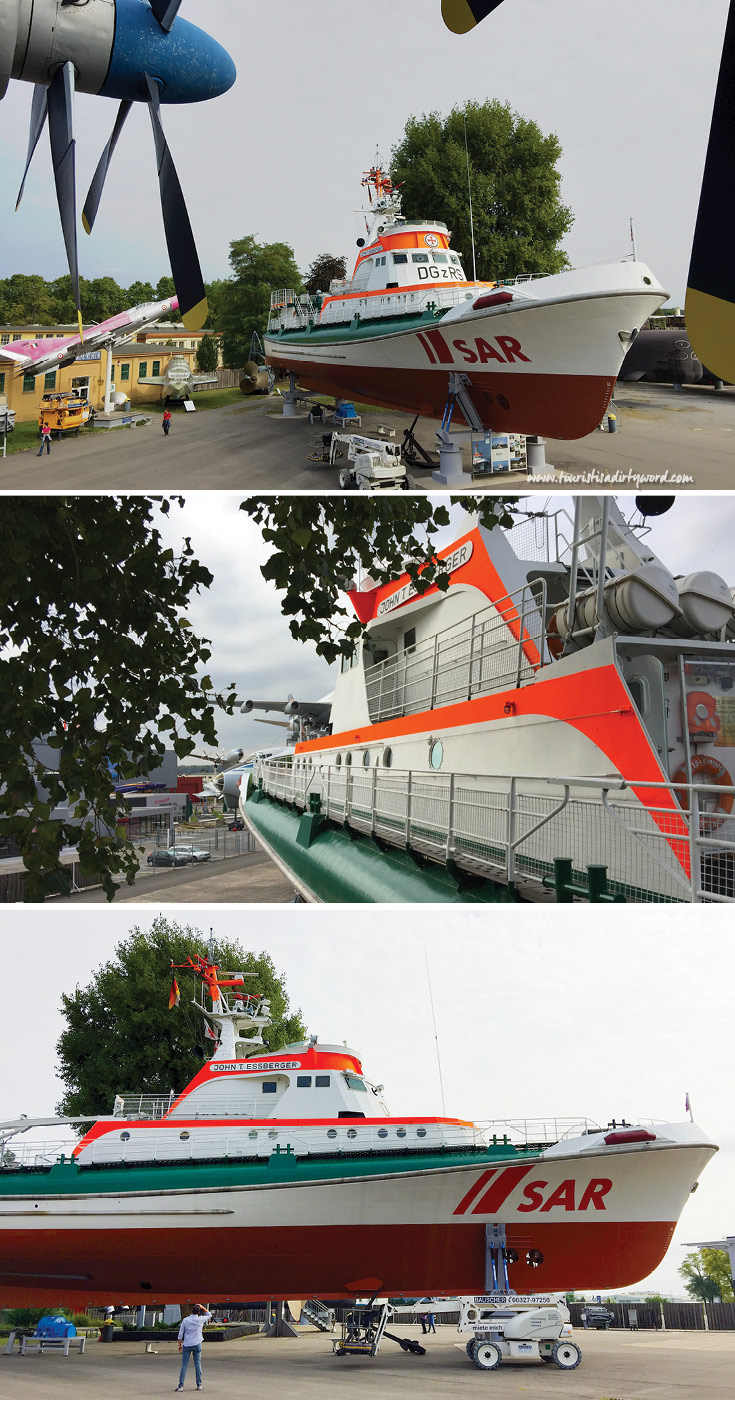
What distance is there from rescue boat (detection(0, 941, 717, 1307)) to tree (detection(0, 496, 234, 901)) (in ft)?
24.2

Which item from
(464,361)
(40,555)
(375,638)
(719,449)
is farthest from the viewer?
(375,638)

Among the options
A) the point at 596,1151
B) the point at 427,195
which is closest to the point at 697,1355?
the point at 596,1151

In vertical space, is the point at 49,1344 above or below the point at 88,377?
below

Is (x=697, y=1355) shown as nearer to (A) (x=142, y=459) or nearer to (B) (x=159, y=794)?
(A) (x=142, y=459)

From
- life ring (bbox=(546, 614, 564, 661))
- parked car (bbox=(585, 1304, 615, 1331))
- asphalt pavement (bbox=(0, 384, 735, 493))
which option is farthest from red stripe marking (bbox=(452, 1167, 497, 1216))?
parked car (bbox=(585, 1304, 615, 1331))

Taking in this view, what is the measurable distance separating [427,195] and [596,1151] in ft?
62.7

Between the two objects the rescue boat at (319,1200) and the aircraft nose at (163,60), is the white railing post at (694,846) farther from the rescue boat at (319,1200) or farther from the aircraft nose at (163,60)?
the rescue boat at (319,1200)

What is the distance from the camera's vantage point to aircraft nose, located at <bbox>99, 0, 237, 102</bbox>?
4520 mm

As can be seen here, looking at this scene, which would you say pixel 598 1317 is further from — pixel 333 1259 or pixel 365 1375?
pixel 365 1375

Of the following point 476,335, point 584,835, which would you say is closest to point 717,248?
point 584,835

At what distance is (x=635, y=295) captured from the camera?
11.3 m

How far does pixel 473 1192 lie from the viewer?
9875mm

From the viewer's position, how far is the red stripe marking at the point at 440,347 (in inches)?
511

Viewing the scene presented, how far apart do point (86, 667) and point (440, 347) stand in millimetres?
10440
